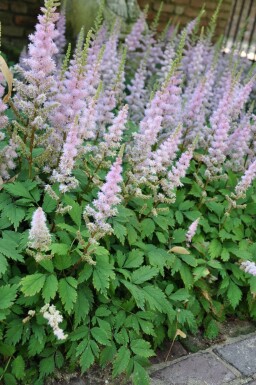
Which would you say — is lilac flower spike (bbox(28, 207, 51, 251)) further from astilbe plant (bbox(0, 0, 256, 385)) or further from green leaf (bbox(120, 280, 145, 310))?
green leaf (bbox(120, 280, 145, 310))

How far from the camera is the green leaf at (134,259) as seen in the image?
2.87 metres

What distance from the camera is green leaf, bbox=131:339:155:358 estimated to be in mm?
2666

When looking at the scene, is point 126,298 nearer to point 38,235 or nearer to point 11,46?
point 38,235

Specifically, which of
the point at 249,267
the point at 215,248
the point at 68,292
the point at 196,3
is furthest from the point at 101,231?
the point at 196,3

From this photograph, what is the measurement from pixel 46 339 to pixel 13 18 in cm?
541

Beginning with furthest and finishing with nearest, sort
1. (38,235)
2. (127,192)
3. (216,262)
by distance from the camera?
(216,262), (127,192), (38,235)

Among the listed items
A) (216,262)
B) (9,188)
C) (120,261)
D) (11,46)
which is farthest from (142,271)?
(11,46)

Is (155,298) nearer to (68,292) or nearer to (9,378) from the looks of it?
(68,292)

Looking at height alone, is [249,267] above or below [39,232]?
below

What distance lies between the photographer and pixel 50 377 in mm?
2758

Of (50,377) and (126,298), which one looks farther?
(126,298)

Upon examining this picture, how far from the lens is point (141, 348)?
2699mm

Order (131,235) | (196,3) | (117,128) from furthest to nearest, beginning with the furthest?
(196,3) → (131,235) → (117,128)

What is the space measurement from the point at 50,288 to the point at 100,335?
0.43m
